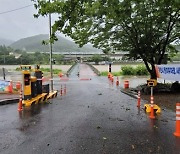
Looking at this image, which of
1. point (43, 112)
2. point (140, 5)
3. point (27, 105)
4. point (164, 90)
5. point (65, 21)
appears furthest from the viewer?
point (164, 90)

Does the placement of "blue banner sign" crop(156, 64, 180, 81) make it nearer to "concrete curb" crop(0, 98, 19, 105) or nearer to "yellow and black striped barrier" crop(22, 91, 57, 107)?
"yellow and black striped barrier" crop(22, 91, 57, 107)

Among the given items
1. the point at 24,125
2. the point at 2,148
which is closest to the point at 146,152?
the point at 2,148

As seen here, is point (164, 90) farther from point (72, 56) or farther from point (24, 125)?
point (72, 56)

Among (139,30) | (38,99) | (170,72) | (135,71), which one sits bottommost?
(38,99)

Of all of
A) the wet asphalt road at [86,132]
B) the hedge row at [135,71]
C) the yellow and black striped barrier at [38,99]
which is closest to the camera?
the wet asphalt road at [86,132]

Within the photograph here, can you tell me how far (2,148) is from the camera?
22.2 ft

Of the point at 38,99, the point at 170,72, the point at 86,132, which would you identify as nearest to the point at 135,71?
the point at 38,99

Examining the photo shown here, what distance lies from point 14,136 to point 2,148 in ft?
3.82

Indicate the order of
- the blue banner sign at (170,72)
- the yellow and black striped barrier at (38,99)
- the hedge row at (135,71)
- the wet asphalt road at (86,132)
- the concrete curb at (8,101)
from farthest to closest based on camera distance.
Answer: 1. the hedge row at (135,71)
2. the concrete curb at (8,101)
3. the yellow and black striped barrier at (38,99)
4. the blue banner sign at (170,72)
5. the wet asphalt road at (86,132)

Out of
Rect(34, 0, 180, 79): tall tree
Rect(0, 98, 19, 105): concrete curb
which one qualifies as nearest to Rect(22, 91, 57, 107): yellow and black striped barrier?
Rect(0, 98, 19, 105): concrete curb

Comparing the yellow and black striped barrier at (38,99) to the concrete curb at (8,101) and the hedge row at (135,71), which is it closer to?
the concrete curb at (8,101)

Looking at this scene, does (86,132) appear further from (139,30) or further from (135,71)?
(135,71)

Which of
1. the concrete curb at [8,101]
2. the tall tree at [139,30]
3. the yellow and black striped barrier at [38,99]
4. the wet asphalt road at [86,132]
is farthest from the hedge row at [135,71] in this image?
the wet asphalt road at [86,132]

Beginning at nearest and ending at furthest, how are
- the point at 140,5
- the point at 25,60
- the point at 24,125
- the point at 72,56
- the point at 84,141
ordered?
the point at 84,141 < the point at 24,125 < the point at 140,5 < the point at 25,60 < the point at 72,56
